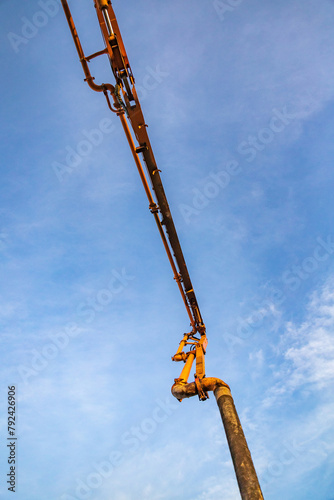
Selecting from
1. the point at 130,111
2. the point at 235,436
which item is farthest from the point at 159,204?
the point at 235,436

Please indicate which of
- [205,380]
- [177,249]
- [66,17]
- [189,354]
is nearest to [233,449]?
[205,380]

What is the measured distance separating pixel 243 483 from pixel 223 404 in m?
1.12

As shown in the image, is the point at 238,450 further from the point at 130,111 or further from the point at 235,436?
the point at 130,111

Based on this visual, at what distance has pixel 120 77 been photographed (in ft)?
21.7

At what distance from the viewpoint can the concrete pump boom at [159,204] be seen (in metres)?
4.33

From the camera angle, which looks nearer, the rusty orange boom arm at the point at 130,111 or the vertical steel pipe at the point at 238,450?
the vertical steel pipe at the point at 238,450

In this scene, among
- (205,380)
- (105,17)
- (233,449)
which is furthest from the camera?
(105,17)

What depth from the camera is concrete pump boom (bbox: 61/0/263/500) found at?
170 inches

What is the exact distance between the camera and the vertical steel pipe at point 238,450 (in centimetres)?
396

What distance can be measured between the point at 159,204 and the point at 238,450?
5.28m

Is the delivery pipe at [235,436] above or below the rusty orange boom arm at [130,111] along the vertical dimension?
below

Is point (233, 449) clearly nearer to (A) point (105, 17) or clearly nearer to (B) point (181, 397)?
(B) point (181, 397)

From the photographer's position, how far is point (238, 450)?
4.38 meters

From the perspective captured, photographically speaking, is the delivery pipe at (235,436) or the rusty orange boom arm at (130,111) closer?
the delivery pipe at (235,436)
